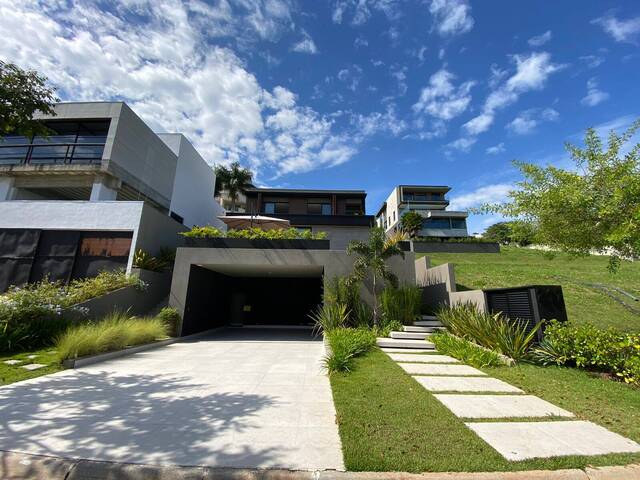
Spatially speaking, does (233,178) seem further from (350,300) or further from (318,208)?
(350,300)

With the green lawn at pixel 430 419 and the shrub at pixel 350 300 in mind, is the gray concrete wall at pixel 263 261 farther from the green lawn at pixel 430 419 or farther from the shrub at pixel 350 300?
the green lawn at pixel 430 419

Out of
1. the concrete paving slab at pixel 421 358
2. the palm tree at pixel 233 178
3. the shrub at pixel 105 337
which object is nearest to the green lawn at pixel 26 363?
the shrub at pixel 105 337

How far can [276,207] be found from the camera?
95.2ft

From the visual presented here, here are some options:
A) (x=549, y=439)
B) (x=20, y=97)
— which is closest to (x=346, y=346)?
(x=549, y=439)

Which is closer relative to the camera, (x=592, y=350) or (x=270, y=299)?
(x=592, y=350)

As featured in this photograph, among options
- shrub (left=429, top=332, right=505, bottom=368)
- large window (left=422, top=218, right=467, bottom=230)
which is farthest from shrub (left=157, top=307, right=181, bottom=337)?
large window (left=422, top=218, right=467, bottom=230)

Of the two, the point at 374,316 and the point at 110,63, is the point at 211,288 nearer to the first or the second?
the point at 374,316

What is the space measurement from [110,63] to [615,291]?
19.1 m

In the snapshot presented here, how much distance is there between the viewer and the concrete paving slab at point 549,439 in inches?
108

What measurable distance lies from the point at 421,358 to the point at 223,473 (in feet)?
18.6

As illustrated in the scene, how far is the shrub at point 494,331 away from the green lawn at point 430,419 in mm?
545

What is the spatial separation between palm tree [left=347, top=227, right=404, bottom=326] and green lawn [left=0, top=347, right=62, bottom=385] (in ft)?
26.2

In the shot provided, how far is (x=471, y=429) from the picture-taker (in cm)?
322

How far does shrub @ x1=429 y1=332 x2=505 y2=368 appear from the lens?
6105 millimetres
